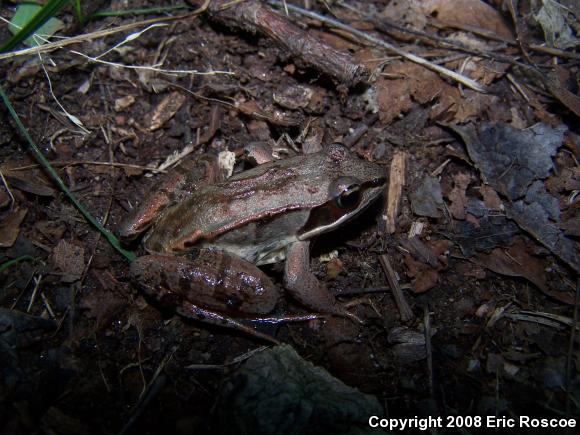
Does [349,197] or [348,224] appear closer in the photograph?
[349,197]

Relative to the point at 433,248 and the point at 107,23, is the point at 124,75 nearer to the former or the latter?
the point at 107,23

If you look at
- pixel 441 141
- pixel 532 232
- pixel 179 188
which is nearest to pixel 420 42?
pixel 441 141

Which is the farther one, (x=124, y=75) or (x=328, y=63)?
(x=124, y=75)

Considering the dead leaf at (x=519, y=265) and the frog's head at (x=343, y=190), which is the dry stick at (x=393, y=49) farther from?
the dead leaf at (x=519, y=265)

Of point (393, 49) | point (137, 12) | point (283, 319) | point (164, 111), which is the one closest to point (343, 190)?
point (283, 319)

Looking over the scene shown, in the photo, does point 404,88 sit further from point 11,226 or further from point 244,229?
point 11,226
